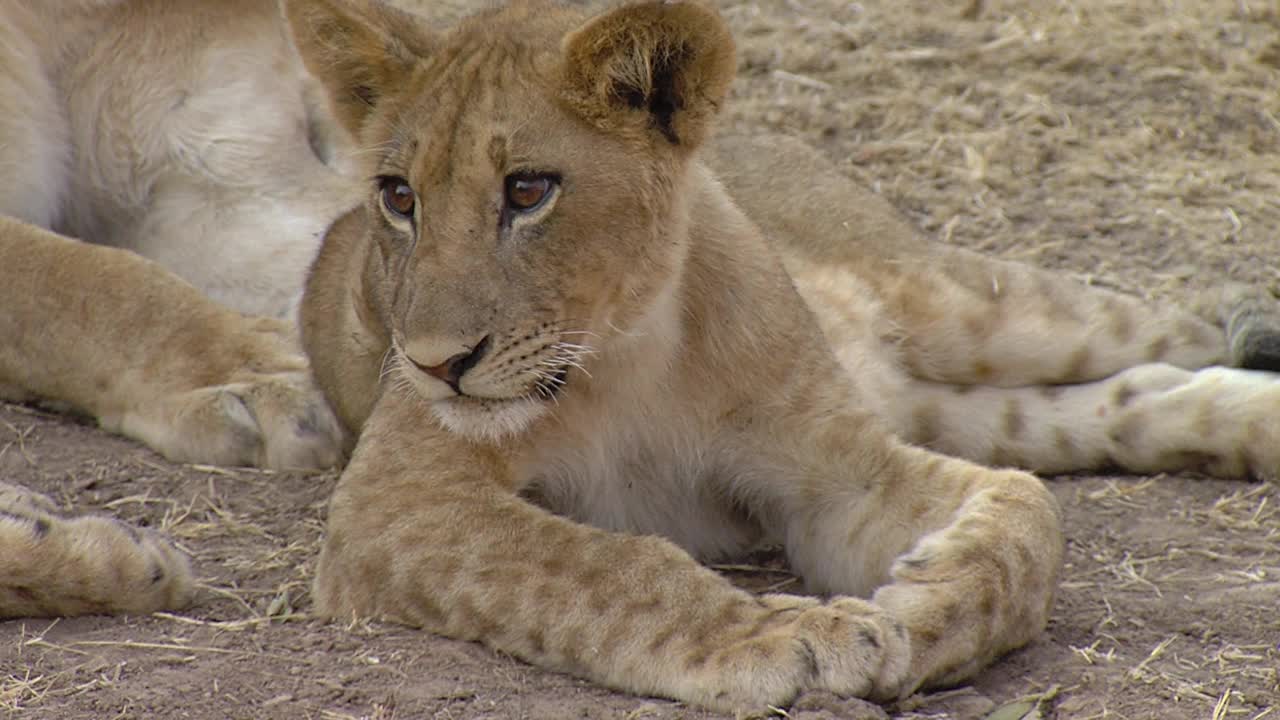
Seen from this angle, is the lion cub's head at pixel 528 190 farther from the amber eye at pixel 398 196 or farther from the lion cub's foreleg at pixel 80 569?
the lion cub's foreleg at pixel 80 569

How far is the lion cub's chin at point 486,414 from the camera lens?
8.79 feet

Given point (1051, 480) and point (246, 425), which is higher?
point (246, 425)

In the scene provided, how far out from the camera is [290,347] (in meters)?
3.94

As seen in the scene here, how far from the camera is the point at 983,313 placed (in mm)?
4133

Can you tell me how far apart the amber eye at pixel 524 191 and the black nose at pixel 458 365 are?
210 mm

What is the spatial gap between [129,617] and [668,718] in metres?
0.89

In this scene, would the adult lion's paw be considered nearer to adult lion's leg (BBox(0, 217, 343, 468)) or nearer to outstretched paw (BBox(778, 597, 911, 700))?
adult lion's leg (BBox(0, 217, 343, 468))

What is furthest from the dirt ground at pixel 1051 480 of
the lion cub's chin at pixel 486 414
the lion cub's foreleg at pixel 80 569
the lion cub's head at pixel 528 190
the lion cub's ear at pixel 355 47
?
the lion cub's ear at pixel 355 47

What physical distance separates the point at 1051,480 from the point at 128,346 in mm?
1922

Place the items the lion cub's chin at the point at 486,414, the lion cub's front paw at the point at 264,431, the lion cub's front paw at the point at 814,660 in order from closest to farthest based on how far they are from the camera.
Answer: the lion cub's front paw at the point at 814,660 → the lion cub's chin at the point at 486,414 → the lion cub's front paw at the point at 264,431

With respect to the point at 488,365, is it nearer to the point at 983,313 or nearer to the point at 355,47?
the point at 355,47

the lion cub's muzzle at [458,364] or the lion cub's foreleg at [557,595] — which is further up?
the lion cub's muzzle at [458,364]

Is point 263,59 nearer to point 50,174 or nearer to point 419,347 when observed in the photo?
point 50,174

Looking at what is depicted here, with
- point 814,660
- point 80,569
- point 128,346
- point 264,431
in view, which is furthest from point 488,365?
point 128,346
